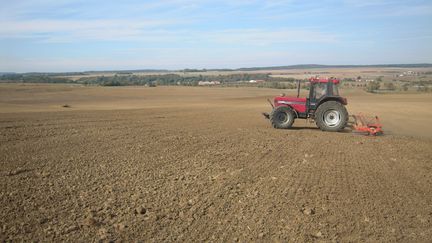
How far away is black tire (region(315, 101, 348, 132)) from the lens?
14.1m

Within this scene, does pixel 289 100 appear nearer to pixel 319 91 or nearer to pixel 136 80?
pixel 319 91

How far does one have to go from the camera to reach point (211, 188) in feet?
23.1

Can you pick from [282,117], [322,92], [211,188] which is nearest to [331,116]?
[322,92]

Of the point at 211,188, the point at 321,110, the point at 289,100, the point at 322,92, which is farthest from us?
the point at 289,100

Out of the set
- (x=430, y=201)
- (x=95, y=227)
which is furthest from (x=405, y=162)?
(x=95, y=227)

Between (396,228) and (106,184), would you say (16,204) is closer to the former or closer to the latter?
(106,184)

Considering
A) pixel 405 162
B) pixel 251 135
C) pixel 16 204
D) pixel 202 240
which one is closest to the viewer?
pixel 202 240

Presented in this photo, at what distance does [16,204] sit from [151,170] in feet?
8.74

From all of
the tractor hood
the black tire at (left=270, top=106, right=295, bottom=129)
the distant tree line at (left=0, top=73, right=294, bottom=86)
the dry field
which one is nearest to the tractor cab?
the tractor hood

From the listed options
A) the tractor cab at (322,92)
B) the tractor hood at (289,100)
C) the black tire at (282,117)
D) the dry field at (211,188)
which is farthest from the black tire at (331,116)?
the dry field at (211,188)

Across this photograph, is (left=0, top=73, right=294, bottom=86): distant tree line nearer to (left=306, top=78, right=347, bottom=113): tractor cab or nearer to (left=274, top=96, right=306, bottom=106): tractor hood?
(left=274, top=96, right=306, bottom=106): tractor hood

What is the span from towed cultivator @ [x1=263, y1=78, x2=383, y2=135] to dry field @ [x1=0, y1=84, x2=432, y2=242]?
1.68 m

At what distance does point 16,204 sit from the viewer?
6031 mm

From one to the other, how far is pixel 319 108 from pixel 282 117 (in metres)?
1.37
